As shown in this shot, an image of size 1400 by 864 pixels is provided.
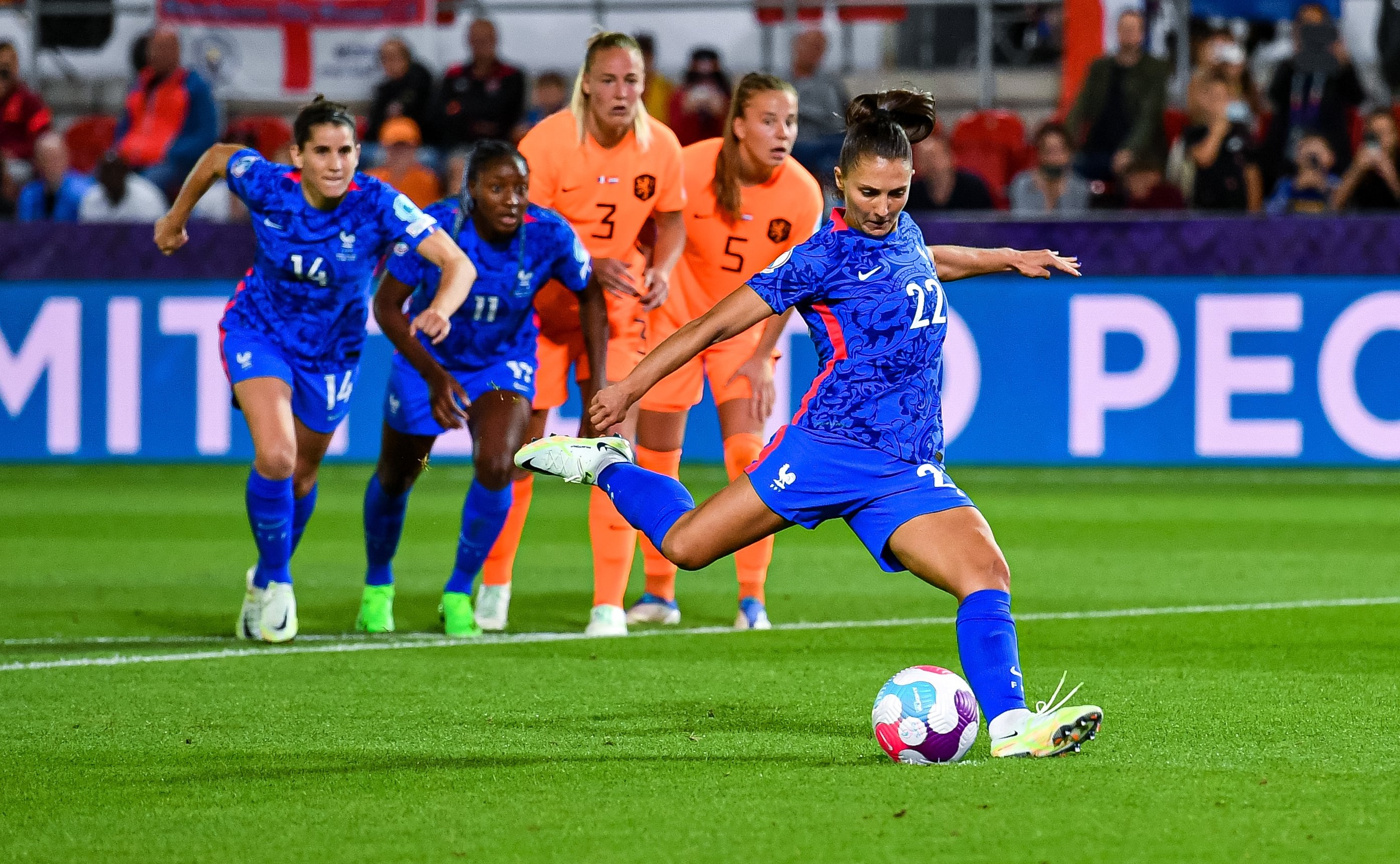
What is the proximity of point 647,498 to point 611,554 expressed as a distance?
2.10 m

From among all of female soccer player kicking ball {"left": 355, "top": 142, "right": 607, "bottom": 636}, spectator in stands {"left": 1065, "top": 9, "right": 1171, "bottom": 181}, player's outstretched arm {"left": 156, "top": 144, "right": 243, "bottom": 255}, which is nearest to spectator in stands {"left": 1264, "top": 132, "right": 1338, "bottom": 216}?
spectator in stands {"left": 1065, "top": 9, "right": 1171, "bottom": 181}

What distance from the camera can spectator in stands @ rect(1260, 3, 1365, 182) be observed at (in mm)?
15688

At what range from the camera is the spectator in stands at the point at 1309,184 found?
1445cm

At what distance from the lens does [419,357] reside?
730 cm

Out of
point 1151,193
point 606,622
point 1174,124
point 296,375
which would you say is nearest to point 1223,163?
point 1151,193

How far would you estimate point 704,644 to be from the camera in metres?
7.18

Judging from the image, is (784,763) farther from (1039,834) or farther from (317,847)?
(317,847)

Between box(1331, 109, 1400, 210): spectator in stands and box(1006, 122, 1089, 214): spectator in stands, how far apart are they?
6.39ft

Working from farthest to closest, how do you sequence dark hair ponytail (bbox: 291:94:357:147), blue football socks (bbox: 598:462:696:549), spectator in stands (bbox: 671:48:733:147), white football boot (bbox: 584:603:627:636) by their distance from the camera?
spectator in stands (bbox: 671:48:733:147) → white football boot (bbox: 584:603:627:636) → dark hair ponytail (bbox: 291:94:357:147) → blue football socks (bbox: 598:462:696:549)

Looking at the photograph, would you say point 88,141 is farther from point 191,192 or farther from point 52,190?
point 191,192

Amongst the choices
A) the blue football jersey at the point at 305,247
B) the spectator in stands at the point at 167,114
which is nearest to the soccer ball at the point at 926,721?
the blue football jersey at the point at 305,247

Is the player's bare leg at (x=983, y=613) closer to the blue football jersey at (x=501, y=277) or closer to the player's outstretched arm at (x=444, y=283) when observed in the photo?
the player's outstretched arm at (x=444, y=283)

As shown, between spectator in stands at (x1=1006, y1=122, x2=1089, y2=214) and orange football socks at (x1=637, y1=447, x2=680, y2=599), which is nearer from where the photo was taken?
orange football socks at (x1=637, y1=447, x2=680, y2=599)

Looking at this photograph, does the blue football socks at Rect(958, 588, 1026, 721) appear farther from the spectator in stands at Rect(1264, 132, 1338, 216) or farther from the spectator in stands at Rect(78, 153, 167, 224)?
the spectator in stands at Rect(78, 153, 167, 224)
